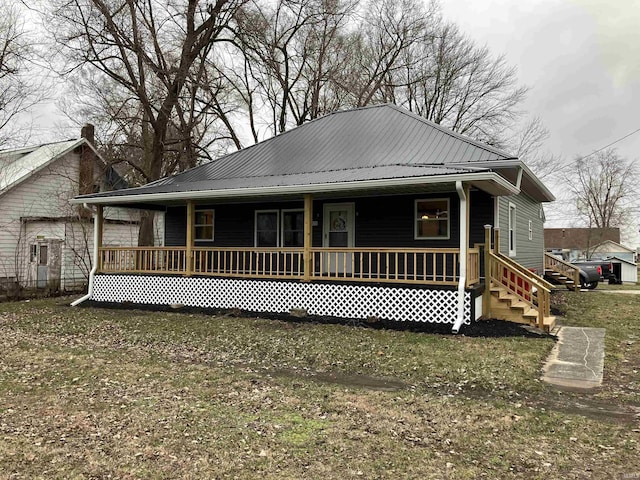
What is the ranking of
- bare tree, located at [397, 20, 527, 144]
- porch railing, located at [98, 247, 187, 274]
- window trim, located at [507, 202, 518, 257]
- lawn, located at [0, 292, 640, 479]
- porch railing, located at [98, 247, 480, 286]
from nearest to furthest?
1. lawn, located at [0, 292, 640, 479]
2. porch railing, located at [98, 247, 480, 286]
3. porch railing, located at [98, 247, 187, 274]
4. window trim, located at [507, 202, 518, 257]
5. bare tree, located at [397, 20, 527, 144]

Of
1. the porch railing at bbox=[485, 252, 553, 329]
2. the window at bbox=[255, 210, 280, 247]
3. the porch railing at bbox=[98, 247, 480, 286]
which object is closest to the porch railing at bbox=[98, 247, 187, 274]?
the porch railing at bbox=[98, 247, 480, 286]

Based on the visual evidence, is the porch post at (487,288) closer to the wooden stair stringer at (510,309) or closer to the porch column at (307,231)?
the wooden stair stringer at (510,309)

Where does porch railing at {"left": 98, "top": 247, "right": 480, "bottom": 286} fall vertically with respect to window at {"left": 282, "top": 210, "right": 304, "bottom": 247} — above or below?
below

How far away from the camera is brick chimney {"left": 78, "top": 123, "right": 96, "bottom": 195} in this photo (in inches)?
806

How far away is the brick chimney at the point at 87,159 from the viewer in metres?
20.5

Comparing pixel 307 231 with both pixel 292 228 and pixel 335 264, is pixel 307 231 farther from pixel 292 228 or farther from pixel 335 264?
pixel 292 228

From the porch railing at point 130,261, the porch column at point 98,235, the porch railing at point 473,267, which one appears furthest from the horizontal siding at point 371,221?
the porch column at point 98,235

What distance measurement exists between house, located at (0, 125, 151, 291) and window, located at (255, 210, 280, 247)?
22.4 feet

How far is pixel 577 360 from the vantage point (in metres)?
7.05

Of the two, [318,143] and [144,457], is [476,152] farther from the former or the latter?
[144,457]

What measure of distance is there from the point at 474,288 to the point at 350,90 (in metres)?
18.1

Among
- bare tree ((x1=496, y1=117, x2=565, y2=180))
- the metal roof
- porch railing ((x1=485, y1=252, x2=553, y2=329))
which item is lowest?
porch railing ((x1=485, y1=252, x2=553, y2=329))

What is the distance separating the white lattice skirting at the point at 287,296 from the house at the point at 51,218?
467cm

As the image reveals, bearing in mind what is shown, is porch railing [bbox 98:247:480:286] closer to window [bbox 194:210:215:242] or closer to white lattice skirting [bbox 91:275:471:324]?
white lattice skirting [bbox 91:275:471:324]
